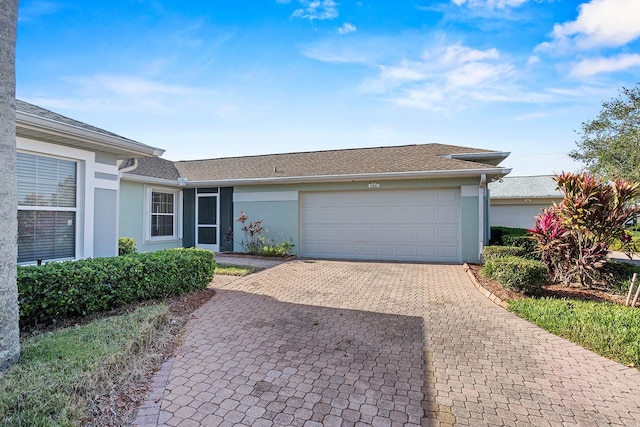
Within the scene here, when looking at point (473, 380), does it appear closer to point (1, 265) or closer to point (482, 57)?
point (1, 265)

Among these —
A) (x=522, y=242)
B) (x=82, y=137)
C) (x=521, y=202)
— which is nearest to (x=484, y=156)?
(x=522, y=242)

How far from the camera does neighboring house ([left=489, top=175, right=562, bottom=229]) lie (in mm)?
19839

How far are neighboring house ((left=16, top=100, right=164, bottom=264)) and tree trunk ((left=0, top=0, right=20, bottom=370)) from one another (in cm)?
190

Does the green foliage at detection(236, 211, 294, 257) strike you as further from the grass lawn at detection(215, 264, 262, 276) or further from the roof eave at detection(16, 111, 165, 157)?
the roof eave at detection(16, 111, 165, 157)

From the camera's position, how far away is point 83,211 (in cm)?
604

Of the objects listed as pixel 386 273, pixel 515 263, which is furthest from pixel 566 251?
pixel 386 273

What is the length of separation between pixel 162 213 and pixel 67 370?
34.0 ft

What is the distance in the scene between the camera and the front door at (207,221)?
42.7ft

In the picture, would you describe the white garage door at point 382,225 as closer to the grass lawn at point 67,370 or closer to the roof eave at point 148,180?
the roof eave at point 148,180

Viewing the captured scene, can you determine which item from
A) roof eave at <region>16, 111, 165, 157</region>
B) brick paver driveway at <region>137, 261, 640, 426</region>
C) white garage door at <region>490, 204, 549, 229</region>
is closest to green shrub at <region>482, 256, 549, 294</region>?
brick paver driveway at <region>137, 261, 640, 426</region>

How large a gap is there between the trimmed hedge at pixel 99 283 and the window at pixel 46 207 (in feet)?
3.92

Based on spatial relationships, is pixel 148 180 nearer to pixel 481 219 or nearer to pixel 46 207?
pixel 46 207

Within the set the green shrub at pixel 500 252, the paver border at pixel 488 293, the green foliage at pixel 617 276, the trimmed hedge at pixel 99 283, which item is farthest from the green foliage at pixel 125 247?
the green foliage at pixel 617 276

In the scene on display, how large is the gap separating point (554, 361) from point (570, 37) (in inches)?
329
